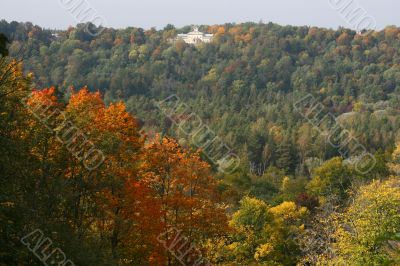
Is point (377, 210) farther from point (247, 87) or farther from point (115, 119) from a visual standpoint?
point (247, 87)

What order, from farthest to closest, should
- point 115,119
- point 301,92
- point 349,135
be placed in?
point 301,92
point 349,135
point 115,119

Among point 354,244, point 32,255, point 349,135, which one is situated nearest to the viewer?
point 32,255

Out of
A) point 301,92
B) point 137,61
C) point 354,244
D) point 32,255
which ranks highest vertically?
point 137,61

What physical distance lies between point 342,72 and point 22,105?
187m

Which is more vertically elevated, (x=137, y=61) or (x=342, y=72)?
(x=137, y=61)

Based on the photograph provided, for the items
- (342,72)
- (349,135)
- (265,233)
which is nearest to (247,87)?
(342,72)

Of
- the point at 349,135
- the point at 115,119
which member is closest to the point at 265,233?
the point at 115,119

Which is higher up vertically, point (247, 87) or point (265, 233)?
point (247, 87)

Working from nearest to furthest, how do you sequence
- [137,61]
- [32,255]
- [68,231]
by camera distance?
1. [32,255]
2. [68,231]
3. [137,61]

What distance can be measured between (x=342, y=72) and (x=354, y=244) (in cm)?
17750

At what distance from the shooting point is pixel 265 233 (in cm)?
3388

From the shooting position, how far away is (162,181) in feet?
86.7

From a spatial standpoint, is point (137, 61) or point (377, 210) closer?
point (377, 210)

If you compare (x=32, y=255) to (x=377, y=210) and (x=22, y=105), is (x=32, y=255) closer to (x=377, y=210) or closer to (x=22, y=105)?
(x=22, y=105)
